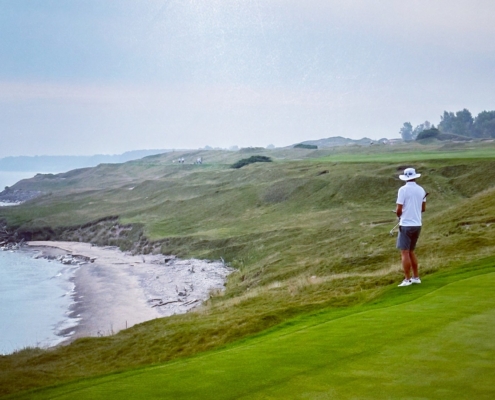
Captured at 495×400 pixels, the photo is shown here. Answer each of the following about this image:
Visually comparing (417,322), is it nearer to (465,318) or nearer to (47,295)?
(465,318)

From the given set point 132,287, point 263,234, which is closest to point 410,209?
point 132,287

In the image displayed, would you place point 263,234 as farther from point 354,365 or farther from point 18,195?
point 18,195

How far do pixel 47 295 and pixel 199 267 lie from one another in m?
13.2

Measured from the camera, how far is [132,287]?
52281 mm

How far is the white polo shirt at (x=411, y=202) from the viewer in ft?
57.2

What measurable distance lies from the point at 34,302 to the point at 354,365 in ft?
147

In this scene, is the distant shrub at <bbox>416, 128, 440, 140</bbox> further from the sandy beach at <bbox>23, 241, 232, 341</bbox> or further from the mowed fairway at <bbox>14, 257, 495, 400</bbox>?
the mowed fairway at <bbox>14, 257, 495, 400</bbox>

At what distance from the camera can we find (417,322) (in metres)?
12.7

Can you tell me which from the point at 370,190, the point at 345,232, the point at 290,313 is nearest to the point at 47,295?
the point at 345,232

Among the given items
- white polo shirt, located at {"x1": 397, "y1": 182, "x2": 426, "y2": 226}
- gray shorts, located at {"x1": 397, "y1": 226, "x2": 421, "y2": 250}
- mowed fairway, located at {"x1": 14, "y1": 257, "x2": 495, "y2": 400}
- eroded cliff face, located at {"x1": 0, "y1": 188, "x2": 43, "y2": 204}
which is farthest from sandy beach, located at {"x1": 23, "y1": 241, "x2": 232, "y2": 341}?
eroded cliff face, located at {"x1": 0, "y1": 188, "x2": 43, "y2": 204}

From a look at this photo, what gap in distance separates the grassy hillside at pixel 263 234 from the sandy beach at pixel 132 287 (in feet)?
8.31

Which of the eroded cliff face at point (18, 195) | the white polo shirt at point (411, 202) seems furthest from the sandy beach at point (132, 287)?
the eroded cliff face at point (18, 195)

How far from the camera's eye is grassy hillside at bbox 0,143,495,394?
19266mm

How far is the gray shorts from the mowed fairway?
2.78 metres
